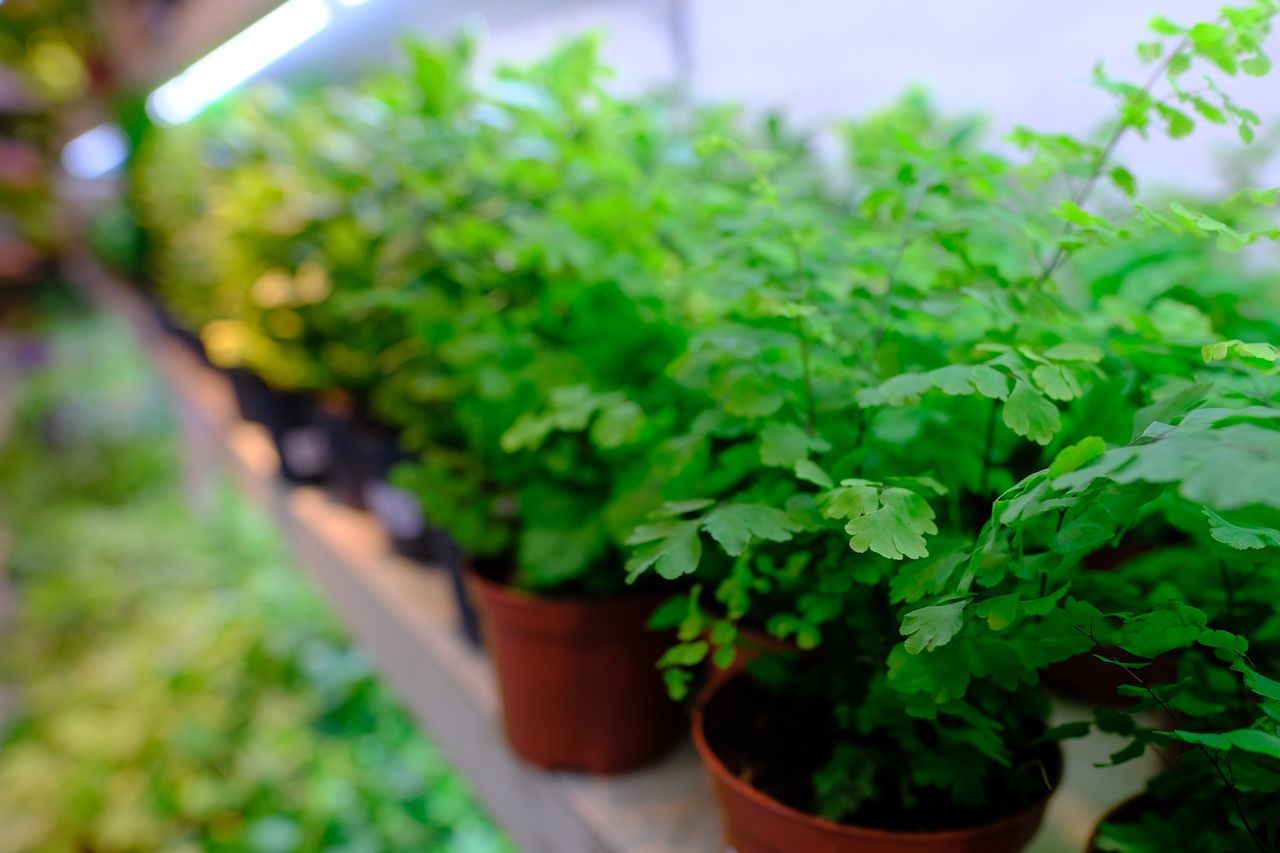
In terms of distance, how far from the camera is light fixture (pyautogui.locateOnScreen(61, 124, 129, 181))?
199 inches

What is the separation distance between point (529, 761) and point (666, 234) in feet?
2.08

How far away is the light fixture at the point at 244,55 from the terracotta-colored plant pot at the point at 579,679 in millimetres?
1464

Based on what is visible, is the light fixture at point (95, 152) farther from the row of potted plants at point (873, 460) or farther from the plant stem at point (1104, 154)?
the plant stem at point (1104, 154)

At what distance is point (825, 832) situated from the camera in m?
0.53

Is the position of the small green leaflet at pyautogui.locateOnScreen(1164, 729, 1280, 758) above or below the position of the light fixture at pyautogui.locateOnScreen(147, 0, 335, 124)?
above

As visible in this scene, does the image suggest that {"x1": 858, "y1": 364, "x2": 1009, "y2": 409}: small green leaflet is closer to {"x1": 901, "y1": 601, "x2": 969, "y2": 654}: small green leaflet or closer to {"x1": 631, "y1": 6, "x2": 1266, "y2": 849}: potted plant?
{"x1": 631, "y1": 6, "x2": 1266, "y2": 849}: potted plant

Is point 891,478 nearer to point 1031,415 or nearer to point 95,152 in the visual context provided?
point 1031,415

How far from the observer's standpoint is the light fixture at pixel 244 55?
182 cm

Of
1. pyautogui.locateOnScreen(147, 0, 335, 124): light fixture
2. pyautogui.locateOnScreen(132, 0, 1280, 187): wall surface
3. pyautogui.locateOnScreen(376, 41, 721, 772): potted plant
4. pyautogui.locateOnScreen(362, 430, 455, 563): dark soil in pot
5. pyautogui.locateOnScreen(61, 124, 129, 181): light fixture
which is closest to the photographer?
pyautogui.locateOnScreen(376, 41, 721, 772): potted plant

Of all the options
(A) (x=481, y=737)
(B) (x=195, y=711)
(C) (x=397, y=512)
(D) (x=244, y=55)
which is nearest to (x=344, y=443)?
(C) (x=397, y=512)

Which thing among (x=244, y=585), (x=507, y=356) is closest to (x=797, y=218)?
(x=507, y=356)

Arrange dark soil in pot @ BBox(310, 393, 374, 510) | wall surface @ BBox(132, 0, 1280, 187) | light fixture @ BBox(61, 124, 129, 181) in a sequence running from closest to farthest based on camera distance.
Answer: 1. wall surface @ BBox(132, 0, 1280, 187)
2. dark soil in pot @ BBox(310, 393, 374, 510)
3. light fixture @ BBox(61, 124, 129, 181)

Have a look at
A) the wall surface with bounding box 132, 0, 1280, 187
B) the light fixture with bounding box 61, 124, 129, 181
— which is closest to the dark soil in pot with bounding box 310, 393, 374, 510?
the wall surface with bounding box 132, 0, 1280, 187

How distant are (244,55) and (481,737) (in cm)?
217
